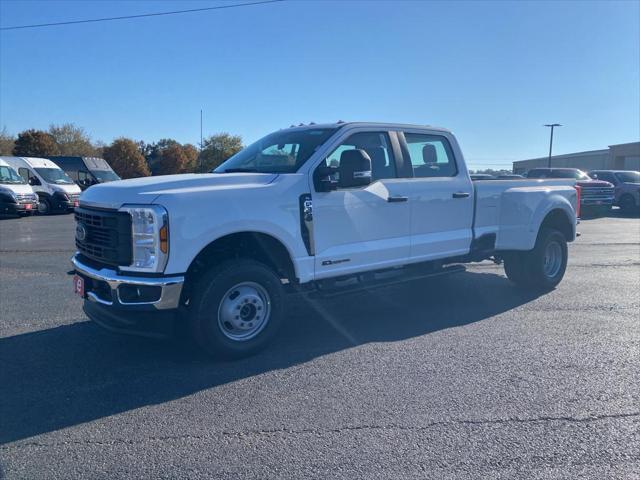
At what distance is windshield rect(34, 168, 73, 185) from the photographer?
24.6m

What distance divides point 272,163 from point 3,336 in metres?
3.35

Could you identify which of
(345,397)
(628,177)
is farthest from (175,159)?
(345,397)

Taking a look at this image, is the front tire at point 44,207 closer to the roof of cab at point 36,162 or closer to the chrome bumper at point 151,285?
the roof of cab at point 36,162

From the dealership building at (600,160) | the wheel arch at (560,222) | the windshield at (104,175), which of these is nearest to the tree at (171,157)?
the windshield at (104,175)

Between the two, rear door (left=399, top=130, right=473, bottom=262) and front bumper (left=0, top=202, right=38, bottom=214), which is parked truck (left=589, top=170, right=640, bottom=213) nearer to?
rear door (left=399, top=130, right=473, bottom=262)

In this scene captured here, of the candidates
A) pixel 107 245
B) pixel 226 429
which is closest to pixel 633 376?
pixel 226 429

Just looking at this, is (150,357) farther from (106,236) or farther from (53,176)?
(53,176)

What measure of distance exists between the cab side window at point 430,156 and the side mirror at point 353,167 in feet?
4.32

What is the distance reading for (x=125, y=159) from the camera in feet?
185

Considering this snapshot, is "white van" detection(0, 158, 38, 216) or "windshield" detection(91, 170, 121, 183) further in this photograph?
"windshield" detection(91, 170, 121, 183)

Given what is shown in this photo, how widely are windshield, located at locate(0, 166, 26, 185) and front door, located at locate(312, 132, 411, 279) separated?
19.8 m

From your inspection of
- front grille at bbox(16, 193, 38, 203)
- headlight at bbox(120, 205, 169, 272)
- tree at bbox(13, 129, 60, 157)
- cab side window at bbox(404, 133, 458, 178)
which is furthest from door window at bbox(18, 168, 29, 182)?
tree at bbox(13, 129, 60, 157)

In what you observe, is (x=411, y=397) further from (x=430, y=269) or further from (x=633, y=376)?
(x=430, y=269)

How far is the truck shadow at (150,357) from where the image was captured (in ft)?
13.8
